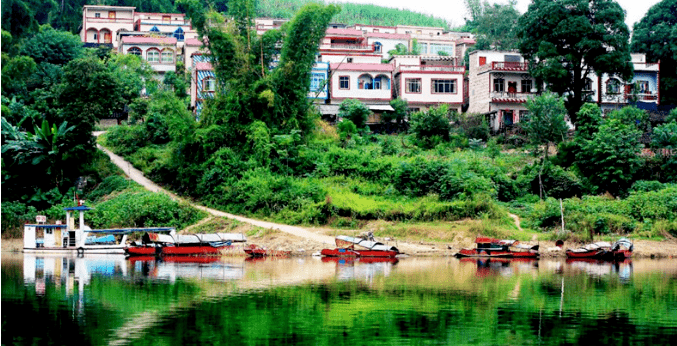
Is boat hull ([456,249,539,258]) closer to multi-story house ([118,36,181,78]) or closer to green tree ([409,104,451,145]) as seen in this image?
green tree ([409,104,451,145])

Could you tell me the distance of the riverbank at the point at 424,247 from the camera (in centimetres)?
3934

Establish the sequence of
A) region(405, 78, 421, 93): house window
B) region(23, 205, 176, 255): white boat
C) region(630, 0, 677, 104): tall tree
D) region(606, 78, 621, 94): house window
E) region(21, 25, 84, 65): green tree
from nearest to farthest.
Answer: region(23, 205, 176, 255): white boat < region(606, 78, 621, 94): house window < region(630, 0, 677, 104): tall tree < region(405, 78, 421, 93): house window < region(21, 25, 84, 65): green tree

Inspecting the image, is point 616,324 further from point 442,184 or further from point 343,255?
point 442,184

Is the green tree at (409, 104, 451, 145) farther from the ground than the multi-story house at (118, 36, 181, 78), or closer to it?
closer to it

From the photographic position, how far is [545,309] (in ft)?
75.8

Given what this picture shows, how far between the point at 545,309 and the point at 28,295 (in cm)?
1457

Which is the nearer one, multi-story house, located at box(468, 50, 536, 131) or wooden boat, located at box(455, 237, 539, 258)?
wooden boat, located at box(455, 237, 539, 258)

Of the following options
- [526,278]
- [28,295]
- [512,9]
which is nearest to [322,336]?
[28,295]

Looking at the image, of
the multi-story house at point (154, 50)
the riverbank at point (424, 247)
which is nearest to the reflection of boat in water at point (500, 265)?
the riverbank at point (424, 247)

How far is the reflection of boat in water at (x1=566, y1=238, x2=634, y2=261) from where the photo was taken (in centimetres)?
3812

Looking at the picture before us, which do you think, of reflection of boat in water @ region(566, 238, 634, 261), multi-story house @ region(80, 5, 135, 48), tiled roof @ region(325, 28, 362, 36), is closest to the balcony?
tiled roof @ region(325, 28, 362, 36)

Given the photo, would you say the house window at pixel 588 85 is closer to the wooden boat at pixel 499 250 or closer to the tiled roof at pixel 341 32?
the tiled roof at pixel 341 32

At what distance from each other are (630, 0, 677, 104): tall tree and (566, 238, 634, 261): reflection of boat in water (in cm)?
2803

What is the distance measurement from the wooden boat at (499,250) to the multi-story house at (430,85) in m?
25.5
